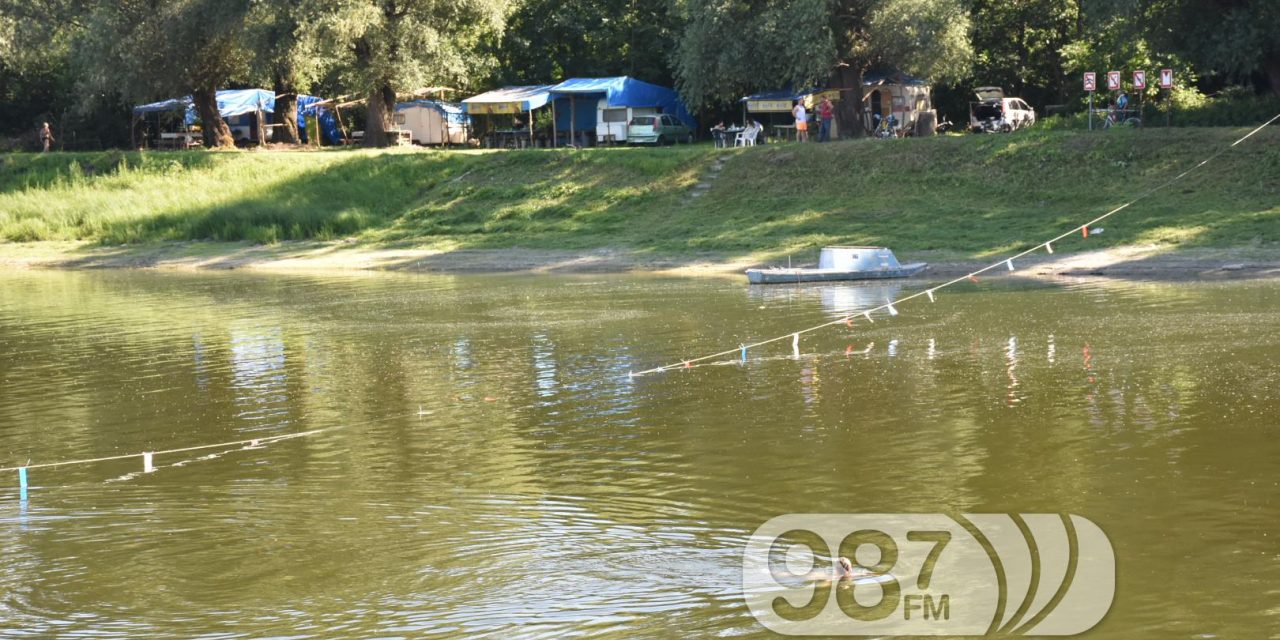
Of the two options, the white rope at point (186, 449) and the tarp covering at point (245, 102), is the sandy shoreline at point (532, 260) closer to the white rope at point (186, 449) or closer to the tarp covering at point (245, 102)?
the tarp covering at point (245, 102)

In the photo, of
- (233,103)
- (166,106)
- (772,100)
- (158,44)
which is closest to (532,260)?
(772,100)

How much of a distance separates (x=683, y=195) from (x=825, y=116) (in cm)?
778

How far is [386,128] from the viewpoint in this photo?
5797 cm

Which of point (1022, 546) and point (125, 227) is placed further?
point (125, 227)

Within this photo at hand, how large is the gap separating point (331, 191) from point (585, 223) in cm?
1034

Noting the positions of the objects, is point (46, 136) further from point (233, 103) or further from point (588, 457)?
point (588, 457)

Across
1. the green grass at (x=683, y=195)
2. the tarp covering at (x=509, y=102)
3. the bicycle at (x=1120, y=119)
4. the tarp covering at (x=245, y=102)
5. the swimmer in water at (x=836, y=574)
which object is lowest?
the swimmer in water at (x=836, y=574)

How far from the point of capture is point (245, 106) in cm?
6284

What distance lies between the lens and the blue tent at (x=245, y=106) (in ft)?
206

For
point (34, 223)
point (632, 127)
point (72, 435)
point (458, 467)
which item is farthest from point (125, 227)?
point (458, 467)

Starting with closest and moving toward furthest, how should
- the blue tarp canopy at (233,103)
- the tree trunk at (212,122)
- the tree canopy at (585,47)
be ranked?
the tree canopy at (585,47)
the tree trunk at (212,122)
the blue tarp canopy at (233,103)

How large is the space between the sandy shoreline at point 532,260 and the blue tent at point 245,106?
1638cm

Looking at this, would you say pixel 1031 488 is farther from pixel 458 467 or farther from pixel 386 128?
pixel 386 128

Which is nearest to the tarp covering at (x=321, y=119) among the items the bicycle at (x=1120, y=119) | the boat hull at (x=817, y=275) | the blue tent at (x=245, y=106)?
the blue tent at (x=245, y=106)
